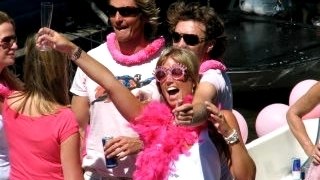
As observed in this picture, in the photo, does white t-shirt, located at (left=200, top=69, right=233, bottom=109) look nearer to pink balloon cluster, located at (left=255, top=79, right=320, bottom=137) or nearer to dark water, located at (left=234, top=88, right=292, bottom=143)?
pink balloon cluster, located at (left=255, top=79, right=320, bottom=137)

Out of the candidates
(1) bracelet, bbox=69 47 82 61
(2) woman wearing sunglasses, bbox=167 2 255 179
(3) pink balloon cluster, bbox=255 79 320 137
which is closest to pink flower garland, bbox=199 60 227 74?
(2) woman wearing sunglasses, bbox=167 2 255 179

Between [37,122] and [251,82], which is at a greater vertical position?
[37,122]

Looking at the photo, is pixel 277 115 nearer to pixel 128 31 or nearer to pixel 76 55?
pixel 128 31

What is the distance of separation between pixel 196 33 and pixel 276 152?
2.22 m

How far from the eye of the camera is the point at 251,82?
24.5 ft

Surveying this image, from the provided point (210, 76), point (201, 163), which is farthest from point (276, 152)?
point (201, 163)

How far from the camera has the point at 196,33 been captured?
3.11 meters

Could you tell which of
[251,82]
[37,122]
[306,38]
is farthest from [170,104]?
[306,38]

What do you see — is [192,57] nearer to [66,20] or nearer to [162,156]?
[162,156]

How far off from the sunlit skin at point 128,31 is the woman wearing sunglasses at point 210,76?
146 millimetres

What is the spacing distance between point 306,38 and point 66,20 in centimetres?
384

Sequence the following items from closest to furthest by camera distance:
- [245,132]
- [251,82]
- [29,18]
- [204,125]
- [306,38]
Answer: [204,125] < [245,132] < [251,82] < [306,38] < [29,18]

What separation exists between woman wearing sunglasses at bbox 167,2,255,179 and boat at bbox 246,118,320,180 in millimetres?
1850

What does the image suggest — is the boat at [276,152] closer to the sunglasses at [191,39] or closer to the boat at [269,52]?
the sunglasses at [191,39]
